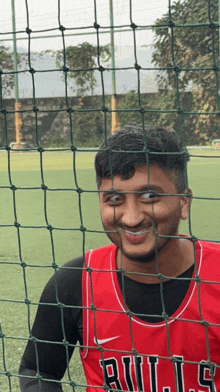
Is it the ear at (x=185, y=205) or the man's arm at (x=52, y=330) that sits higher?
the ear at (x=185, y=205)

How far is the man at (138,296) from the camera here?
53.1 inches

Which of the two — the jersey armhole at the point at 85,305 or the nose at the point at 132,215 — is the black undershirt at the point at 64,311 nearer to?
the jersey armhole at the point at 85,305

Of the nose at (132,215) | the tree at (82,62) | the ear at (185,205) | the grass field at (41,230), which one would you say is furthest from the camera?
the tree at (82,62)

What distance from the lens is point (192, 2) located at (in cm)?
1355

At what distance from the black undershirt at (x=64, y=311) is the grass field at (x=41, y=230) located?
7 centimetres

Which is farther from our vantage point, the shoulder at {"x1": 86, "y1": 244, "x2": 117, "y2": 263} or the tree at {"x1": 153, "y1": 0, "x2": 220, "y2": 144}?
the tree at {"x1": 153, "y1": 0, "x2": 220, "y2": 144}

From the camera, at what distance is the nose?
132 cm

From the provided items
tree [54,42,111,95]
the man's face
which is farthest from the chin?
tree [54,42,111,95]

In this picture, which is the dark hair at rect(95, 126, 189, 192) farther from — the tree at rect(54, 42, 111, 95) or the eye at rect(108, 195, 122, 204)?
the tree at rect(54, 42, 111, 95)

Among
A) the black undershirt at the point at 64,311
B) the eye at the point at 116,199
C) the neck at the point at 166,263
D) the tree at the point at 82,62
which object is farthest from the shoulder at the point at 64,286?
the tree at the point at 82,62

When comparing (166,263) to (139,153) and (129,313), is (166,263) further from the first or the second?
(139,153)

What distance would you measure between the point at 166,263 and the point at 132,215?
0.19 m

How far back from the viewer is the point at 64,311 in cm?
152

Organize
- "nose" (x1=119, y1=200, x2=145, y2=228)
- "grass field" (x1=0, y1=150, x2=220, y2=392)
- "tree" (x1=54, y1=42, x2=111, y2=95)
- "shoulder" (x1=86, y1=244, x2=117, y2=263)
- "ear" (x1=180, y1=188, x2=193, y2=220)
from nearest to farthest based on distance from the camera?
"nose" (x1=119, y1=200, x2=145, y2=228) < "ear" (x1=180, y1=188, x2=193, y2=220) < "shoulder" (x1=86, y1=244, x2=117, y2=263) < "grass field" (x1=0, y1=150, x2=220, y2=392) < "tree" (x1=54, y1=42, x2=111, y2=95)
